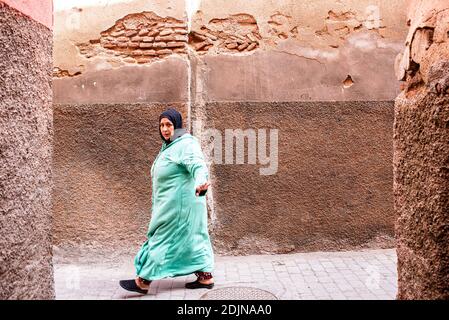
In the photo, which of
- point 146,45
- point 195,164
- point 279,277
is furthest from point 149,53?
point 279,277

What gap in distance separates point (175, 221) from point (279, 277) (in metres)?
1.23

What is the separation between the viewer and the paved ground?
4.30 m

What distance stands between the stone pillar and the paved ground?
57.4 inches

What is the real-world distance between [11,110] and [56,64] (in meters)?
3.53

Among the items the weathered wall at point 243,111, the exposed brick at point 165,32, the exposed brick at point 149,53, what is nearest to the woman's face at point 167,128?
the weathered wall at point 243,111

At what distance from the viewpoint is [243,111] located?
571 centimetres

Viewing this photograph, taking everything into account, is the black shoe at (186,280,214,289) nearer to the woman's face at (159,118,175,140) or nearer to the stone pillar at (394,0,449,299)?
the woman's face at (159,118,175,140)

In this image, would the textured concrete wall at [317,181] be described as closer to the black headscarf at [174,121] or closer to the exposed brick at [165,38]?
the exposed brick at [165,38]

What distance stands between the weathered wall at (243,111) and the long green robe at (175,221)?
125cm

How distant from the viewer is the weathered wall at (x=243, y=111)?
18.7 feet

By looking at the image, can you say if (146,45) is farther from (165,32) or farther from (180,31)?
(180,31)

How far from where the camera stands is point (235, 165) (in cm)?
575

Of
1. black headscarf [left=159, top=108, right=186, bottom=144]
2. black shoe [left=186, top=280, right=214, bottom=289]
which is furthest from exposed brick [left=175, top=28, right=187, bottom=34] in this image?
black shoe [left=186, top=280, right=214, bottom=289]
